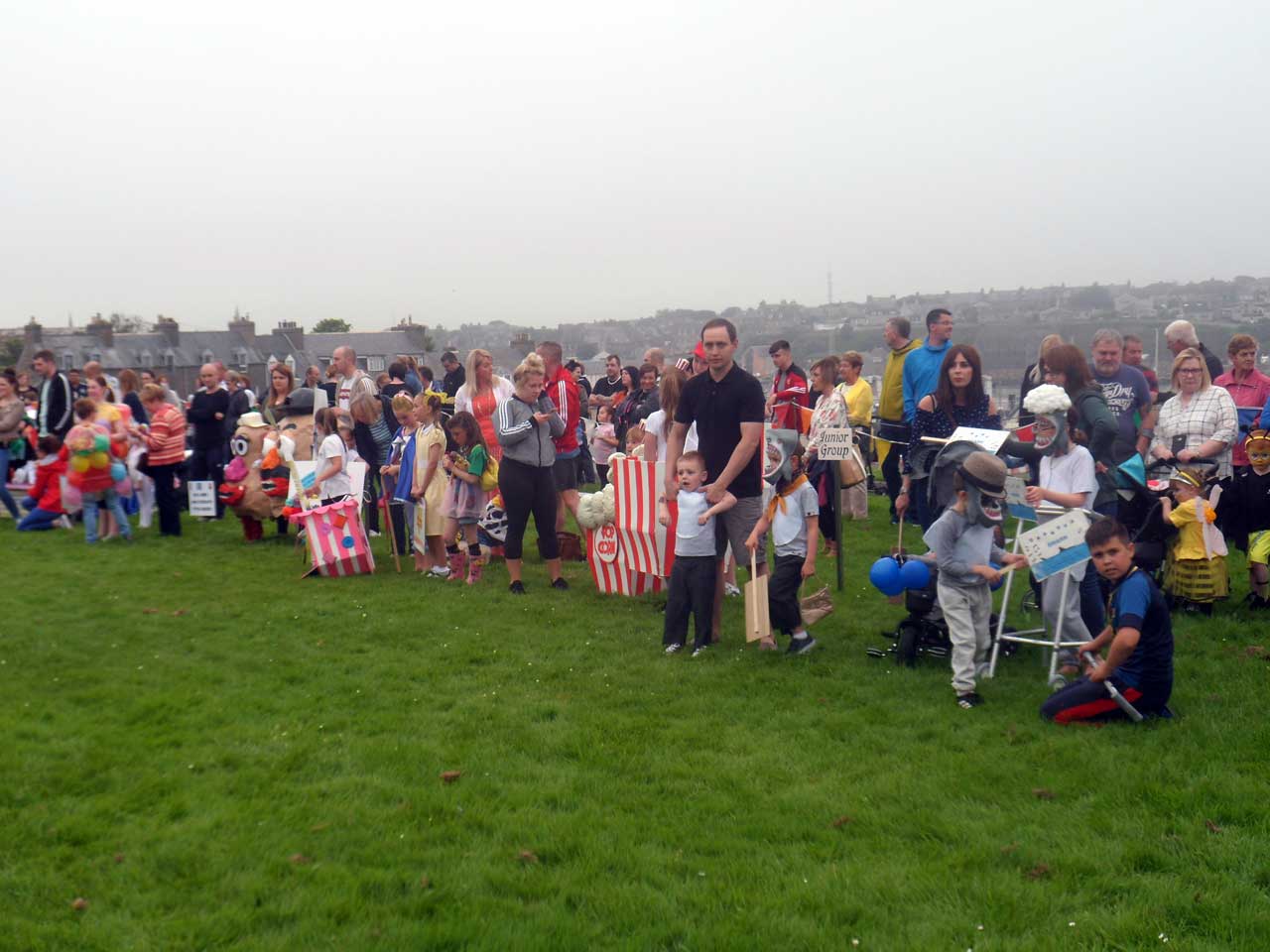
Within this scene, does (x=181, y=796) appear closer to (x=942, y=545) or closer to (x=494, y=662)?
(x=494, y=662)

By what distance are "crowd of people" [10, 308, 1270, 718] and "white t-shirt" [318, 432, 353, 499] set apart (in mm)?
21

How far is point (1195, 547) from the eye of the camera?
8.27 m

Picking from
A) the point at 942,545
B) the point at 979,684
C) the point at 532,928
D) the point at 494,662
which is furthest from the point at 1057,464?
the point at 532,928

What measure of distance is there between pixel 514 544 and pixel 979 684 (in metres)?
4.62

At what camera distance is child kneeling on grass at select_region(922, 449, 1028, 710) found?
661cm

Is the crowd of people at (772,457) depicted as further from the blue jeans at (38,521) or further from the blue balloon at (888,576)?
the blue balloon at (888,576)

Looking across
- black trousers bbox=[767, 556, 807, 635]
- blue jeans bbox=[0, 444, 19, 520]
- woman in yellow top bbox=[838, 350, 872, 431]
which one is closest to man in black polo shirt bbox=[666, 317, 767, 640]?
black trousers bbox=[767, 556, 807, 635]

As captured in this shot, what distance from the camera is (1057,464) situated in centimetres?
710

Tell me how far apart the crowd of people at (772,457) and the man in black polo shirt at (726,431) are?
16 mm

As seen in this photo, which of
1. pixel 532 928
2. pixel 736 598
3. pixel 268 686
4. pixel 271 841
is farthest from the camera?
pixel 736 598

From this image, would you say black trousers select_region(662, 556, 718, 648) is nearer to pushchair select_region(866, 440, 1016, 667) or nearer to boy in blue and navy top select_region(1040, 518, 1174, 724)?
pushchair select_region(866, 440, 1016, 667)

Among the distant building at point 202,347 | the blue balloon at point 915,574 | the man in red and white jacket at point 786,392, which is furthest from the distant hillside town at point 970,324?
the distant building at point 202,347

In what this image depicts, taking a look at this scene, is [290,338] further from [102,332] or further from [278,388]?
[278,388]

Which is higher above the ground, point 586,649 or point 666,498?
point 666,498
